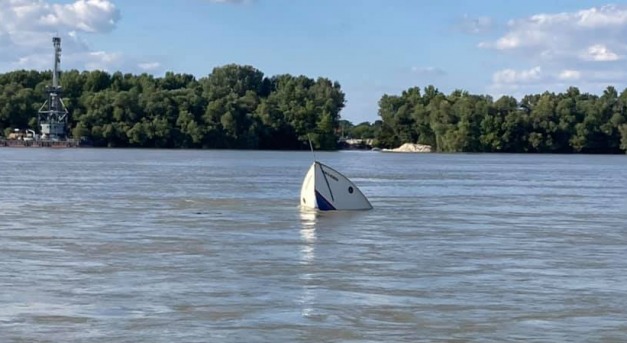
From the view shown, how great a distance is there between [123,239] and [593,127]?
484 ft

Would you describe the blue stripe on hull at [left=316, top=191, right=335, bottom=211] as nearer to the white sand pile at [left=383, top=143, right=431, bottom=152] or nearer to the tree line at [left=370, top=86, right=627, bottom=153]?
the tree line at [left=370, top=86, right=627, bottom=153]

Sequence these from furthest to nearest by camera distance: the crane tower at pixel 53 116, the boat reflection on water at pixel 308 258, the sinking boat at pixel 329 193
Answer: the crane tower at pixel 53 116
the sinking boat at pixel 329 193
the boat reflection on water at pixel 308 258

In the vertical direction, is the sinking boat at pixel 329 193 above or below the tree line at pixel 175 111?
below

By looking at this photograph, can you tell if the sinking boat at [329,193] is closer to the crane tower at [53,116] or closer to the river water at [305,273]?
the river water at [305,273]

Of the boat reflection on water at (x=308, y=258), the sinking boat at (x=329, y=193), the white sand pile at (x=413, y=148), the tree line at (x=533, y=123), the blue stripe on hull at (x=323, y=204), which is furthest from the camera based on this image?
the white sand pile at (x=413, y=148)

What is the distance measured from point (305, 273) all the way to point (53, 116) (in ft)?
517

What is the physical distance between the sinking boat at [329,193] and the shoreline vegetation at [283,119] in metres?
130

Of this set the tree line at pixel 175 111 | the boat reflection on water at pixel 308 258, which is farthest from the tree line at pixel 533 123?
the boat reflection on water at pixel 308 258

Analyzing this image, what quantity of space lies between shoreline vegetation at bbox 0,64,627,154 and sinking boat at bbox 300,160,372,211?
130 m

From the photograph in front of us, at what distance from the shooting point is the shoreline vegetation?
169m

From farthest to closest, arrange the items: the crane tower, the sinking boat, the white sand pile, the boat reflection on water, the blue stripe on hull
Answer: the white sand pile → the crane tower → the sinking boat → the blue stripe on hull → the boat reflection on water

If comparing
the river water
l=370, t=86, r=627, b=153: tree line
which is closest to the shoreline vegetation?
l=370, t=86, r=627, b=153: tree line

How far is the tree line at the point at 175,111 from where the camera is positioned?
16988 centimetres

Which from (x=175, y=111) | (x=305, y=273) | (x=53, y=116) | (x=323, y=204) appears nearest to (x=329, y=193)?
(x=323, y=204)
